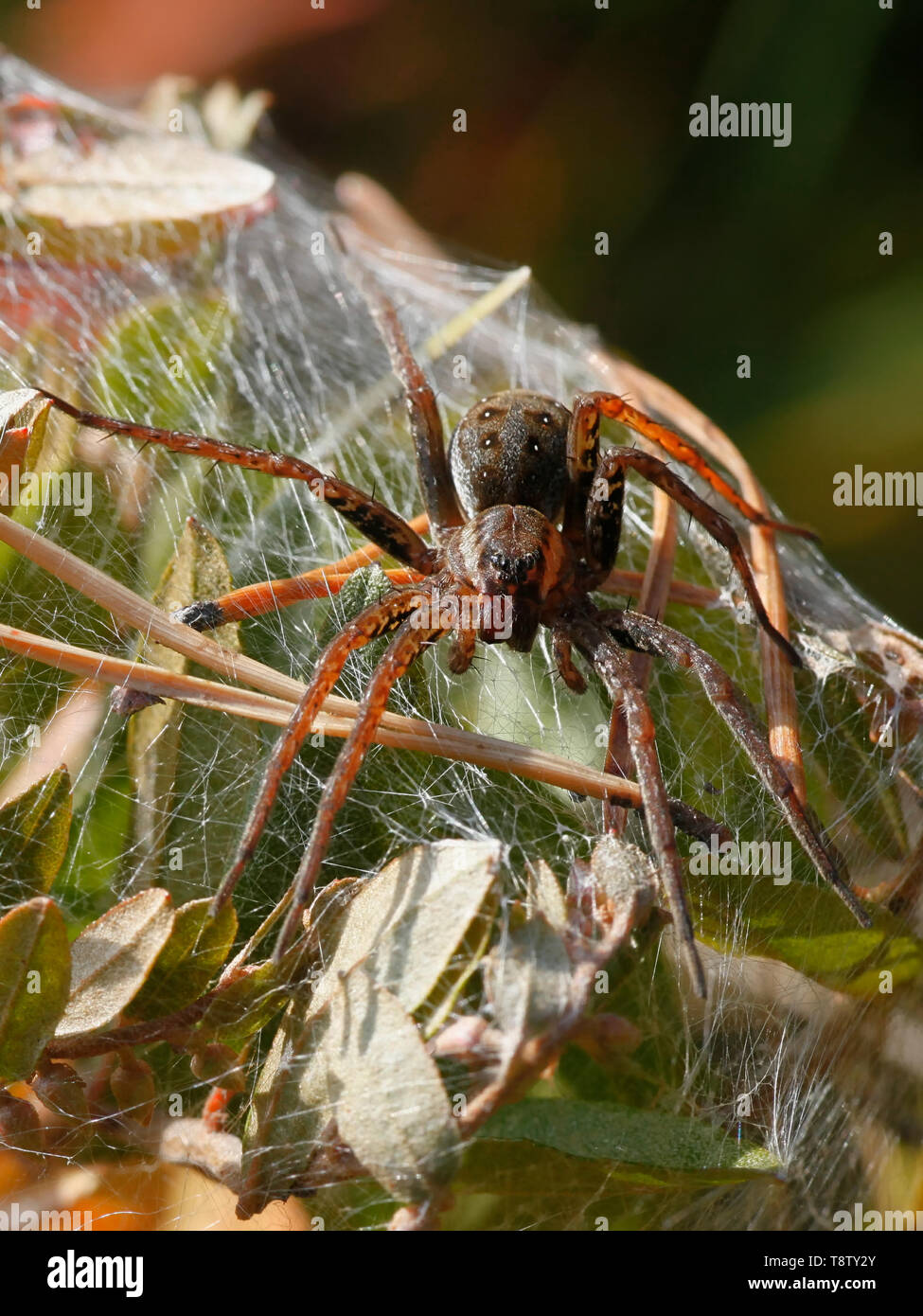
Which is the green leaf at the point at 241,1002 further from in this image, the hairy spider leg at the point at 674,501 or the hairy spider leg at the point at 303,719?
the hairy spider leg at the point at 674,501

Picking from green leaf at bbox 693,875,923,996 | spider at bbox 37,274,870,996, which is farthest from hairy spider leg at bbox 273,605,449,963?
green leaf at bbox 693,875,923,996

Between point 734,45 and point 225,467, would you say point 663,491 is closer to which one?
point 225,467

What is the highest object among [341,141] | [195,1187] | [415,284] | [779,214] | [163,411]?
[341,141]

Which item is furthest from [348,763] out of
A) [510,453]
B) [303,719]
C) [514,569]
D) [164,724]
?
[510,453]

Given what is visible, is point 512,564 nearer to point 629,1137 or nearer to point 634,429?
point 634,429

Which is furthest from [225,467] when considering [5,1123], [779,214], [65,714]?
[779,214]

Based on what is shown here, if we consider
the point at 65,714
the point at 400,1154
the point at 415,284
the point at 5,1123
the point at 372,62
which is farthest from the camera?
the point at 372,62

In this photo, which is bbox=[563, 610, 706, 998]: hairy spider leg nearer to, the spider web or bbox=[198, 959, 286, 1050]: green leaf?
the spider web
